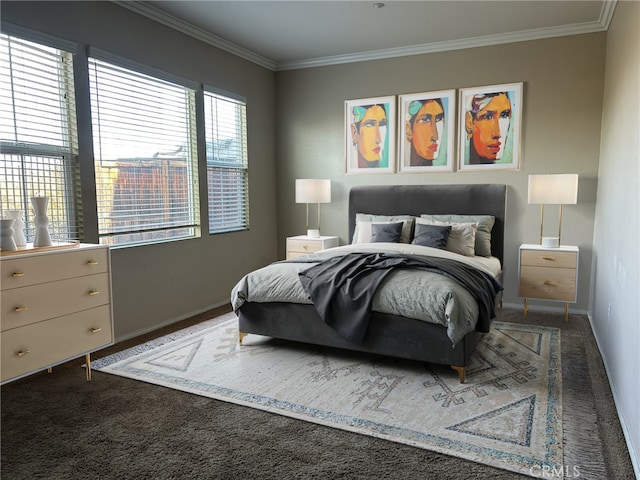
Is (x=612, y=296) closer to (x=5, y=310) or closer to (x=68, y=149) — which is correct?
(x=5, y=310)

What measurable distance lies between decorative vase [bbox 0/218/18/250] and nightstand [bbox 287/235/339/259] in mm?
3170

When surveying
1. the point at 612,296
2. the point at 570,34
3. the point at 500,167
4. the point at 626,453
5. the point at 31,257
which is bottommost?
the point at 626,453

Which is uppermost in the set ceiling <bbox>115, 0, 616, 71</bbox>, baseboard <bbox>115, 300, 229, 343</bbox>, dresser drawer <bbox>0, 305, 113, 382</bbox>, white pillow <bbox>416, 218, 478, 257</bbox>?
ceiling <bbox>115, 0, 616, 71</bbox>

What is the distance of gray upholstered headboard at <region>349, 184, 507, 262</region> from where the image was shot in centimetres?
493

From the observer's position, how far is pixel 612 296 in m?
3.18

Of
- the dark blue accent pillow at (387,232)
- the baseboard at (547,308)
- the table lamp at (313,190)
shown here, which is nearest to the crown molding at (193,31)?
the table lamp at (313,190)

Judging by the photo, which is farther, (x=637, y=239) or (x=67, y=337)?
(x=67, y=337)

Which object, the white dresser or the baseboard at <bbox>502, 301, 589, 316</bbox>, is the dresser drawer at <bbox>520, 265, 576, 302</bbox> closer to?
the baseboard at <bbox>502, 301, 589, 316</bbox>

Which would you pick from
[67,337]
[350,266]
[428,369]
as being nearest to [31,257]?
[67,337]

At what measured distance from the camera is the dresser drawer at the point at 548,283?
14.4ft

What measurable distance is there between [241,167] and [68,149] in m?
2.23

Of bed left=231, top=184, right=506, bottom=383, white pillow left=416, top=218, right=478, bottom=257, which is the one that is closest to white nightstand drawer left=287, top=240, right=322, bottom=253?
bed left=231, top=184, right=506, bottom=383

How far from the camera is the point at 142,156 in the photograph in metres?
4.15

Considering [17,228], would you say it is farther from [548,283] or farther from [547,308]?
[547,308]
